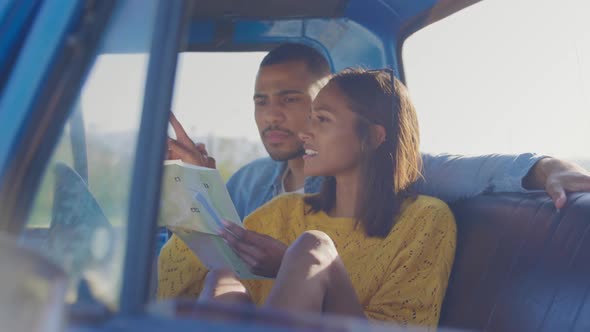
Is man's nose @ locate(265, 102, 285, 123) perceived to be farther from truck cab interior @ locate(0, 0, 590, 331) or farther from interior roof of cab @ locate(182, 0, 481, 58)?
truck cab interior @ locate(0, 0, 590, 331)

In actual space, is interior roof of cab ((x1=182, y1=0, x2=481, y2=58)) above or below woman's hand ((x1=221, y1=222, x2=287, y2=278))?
above

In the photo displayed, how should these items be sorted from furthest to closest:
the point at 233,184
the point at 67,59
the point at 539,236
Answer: the point at 233,184 → the point at 539,236 → the point at 67,59

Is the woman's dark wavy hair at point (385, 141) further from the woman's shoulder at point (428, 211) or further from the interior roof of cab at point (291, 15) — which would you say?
the interior roof of cab at point (291, 15)

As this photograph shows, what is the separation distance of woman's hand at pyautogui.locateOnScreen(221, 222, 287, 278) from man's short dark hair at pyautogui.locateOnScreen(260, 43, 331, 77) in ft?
3.30

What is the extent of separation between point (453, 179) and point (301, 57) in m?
0.83

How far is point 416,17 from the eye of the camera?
2906mm

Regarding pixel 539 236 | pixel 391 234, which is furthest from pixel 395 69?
pixel 539 236

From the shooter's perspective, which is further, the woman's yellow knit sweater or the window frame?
the woman's yellow knit sweater

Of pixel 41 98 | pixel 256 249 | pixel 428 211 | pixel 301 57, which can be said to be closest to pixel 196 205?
pixel 256 249

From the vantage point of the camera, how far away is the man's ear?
2.77m

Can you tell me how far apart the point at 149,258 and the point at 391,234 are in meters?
1.56

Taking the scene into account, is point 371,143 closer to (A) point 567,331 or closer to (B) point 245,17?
(B) point 245,17

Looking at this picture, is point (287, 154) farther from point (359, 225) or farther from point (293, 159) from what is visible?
point (359, 225)

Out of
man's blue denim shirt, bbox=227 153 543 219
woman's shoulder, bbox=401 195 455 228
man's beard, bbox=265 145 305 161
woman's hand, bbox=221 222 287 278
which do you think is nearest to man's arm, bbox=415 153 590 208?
man's blue denim shirt, bbox=227 153 543 219
